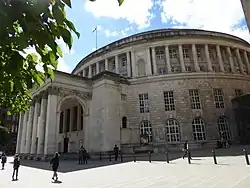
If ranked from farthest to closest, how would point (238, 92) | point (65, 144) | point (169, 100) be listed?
1. point (65, 144)
2. point (238, 92)
3. point (169, 100)

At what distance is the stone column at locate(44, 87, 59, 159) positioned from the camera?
25.9m

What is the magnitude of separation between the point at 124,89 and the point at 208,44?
689 inches

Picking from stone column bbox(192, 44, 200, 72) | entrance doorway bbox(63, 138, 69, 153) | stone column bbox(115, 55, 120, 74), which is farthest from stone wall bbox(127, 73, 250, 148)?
entrance doorway bbox(63, 138, 69, 153)

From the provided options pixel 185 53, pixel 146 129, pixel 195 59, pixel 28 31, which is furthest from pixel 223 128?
pixel 28 31

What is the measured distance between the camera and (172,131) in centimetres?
3159

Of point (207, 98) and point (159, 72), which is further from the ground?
point (159, 72)

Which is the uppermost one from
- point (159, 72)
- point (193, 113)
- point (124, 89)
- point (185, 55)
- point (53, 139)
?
point (185, 55)

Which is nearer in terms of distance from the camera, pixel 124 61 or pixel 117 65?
pixel 117 65

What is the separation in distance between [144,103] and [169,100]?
399 centimetres

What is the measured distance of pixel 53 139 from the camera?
86.4 feet

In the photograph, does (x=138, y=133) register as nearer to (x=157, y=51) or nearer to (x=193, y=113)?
(x=193, y=113)

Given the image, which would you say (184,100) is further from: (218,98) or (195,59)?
(195,59)


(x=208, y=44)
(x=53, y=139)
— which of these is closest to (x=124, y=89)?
(x=53, y=139)

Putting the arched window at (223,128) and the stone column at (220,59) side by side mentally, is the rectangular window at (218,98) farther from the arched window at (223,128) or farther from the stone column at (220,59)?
the stone column at (220,59)
